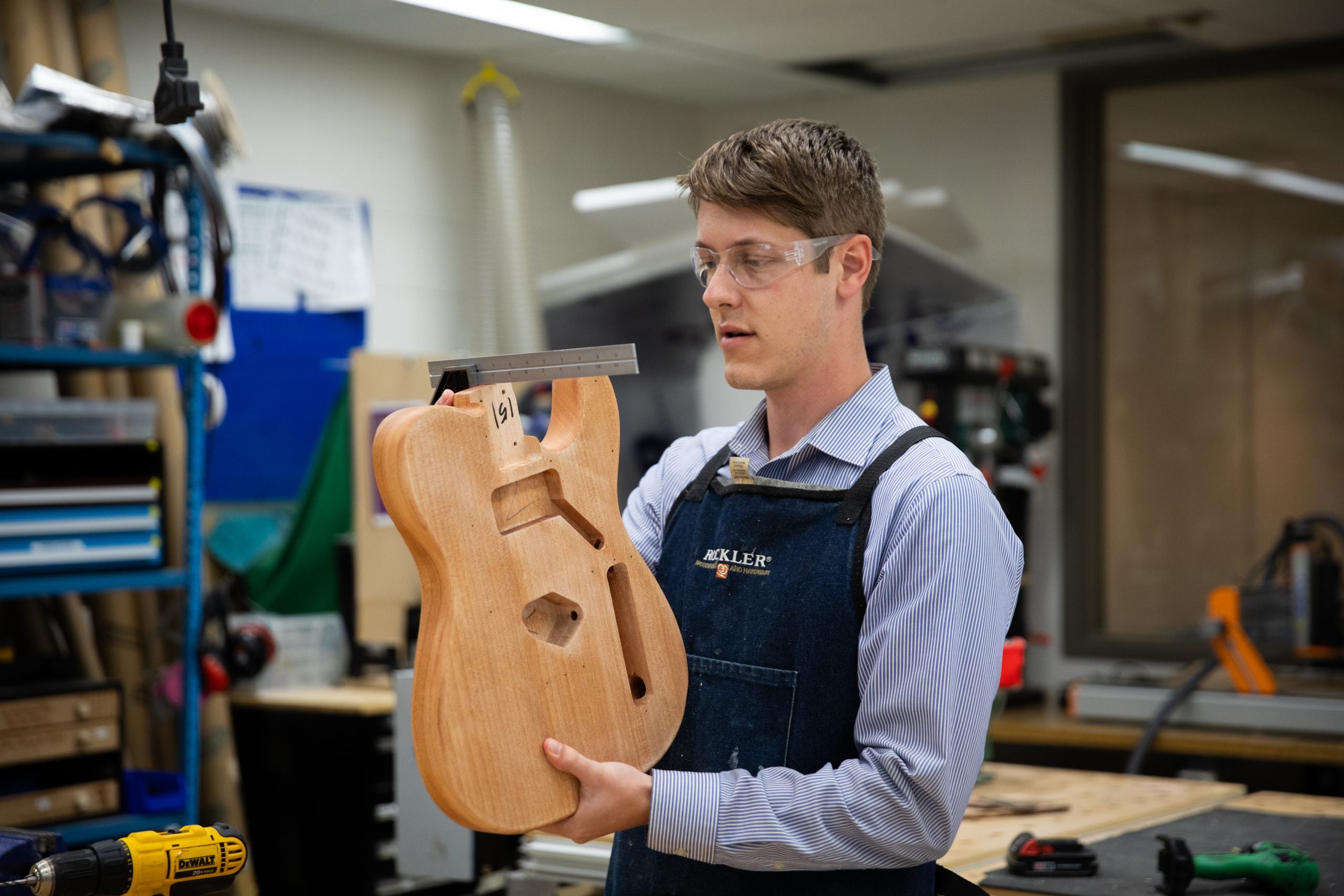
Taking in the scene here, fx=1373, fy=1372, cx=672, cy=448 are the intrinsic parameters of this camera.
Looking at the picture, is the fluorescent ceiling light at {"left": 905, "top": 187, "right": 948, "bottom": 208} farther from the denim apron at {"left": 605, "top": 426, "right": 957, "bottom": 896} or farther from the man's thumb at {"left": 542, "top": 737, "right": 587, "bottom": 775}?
the man's thumb at {"left": 542, "top": 737, "right": 587, "bottom": 775}

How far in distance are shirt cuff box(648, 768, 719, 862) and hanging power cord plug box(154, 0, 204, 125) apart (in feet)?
3.64

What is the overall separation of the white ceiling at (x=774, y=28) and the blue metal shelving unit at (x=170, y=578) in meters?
1.52

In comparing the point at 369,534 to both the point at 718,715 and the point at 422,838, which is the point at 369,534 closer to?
the point at 422,838

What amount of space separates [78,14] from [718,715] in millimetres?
3418

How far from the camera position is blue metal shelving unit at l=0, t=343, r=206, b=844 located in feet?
10.2

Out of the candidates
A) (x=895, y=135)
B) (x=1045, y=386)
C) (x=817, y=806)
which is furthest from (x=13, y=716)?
(x=895, y=135)

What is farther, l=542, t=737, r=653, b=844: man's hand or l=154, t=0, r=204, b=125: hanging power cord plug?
l=154, t=0, r=204, b=125: hanging power cord plug

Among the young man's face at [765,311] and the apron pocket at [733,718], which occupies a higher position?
the young man's face at [765,311]

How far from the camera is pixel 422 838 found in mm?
2672

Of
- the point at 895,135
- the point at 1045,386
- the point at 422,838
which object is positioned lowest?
the point at 422,838

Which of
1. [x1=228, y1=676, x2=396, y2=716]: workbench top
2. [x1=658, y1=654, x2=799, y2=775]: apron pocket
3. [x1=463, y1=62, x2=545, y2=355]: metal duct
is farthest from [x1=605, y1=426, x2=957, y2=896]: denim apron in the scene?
[x1=463, y1=62, x2=545, y2=355]: metal duct

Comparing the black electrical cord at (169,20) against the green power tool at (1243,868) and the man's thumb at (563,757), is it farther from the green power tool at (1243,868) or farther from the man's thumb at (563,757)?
the green power tool at (1243,868)

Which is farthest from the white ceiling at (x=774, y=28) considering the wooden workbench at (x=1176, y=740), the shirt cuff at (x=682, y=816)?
the shirt cuff at (x=682, y=816)

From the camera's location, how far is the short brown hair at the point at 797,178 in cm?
146
